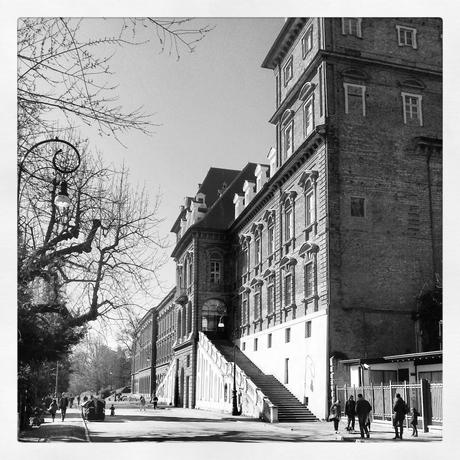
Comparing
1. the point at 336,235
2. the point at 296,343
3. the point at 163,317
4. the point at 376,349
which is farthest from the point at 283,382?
the point at 163,317

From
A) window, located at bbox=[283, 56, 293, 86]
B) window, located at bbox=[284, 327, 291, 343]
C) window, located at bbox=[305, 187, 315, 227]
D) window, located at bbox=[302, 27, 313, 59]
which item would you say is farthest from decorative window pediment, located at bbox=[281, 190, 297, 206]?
window, located at bbox=[302, 27, 313, 59]

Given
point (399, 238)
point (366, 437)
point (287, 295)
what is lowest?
point (366, 437)

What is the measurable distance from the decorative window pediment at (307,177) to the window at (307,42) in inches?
238

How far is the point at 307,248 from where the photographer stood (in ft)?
103

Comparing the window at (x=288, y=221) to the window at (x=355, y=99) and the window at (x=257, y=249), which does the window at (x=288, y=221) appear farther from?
the window at (x=355, y=99)

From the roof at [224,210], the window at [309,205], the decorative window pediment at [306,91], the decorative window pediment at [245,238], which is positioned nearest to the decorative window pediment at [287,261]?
the window at [309,205]

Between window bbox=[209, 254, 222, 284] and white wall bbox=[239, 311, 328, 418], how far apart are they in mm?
11611

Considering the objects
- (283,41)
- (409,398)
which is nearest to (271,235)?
(283,41)

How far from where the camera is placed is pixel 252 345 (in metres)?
39.8

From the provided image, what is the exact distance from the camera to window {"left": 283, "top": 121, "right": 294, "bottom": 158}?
35.0 meters

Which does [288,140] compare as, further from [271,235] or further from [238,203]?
[238,203]

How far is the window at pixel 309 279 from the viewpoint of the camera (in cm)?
3086
